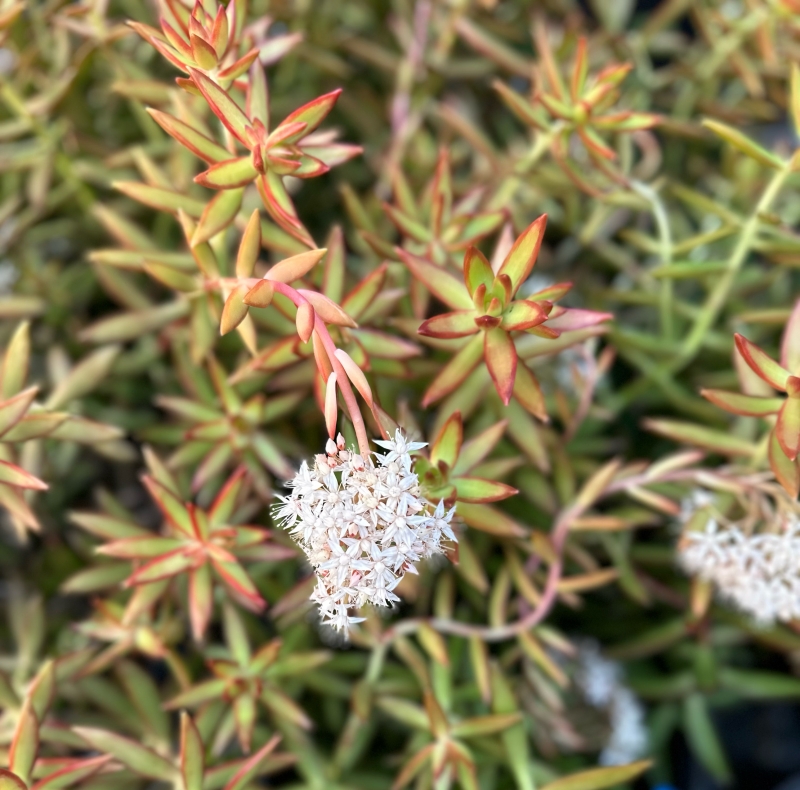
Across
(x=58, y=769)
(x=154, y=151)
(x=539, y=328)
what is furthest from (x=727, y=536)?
(x=154, y=151)

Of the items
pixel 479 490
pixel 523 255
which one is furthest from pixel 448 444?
pixel 523 255

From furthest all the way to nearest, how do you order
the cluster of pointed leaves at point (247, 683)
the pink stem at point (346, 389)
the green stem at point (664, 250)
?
the green stem at point (664, 250)
the cluster of pointed leaves at point (247, 683)
the pink stem at point (346, 389)

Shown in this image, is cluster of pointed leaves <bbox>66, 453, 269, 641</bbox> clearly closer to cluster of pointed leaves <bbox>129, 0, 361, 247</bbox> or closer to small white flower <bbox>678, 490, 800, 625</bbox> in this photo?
cluster of pointed leaves <bbox>129, 0, 361, 247</bbox>

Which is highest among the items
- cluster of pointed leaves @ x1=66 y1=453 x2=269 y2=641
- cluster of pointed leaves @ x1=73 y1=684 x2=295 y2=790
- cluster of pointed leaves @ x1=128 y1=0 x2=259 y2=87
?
cluster of pointed leaves @ x1=128 y1=0 x2=259 y2=87

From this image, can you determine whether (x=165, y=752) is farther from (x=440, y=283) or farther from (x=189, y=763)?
(x=440, y=283)

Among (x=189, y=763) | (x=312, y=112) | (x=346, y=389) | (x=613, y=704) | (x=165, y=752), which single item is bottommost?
(x=613, y=704)

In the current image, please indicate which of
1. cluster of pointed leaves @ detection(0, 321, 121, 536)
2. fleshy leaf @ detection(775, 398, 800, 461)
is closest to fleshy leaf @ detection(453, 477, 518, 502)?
fleshy leaf @ detection(775, 398, 800, 461)

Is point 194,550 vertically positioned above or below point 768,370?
below

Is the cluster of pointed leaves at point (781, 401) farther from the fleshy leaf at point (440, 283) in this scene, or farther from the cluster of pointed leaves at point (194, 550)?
the cluster of pointed leaves at point (194, 550)

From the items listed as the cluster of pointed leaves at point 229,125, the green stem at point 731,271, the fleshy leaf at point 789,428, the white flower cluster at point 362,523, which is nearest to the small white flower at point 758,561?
the fleshy leaf at point 789,428
